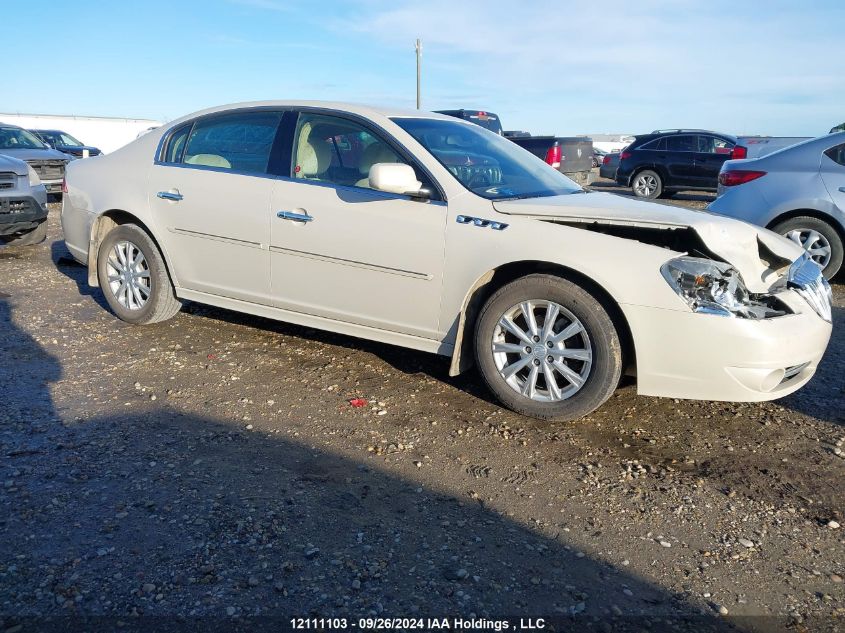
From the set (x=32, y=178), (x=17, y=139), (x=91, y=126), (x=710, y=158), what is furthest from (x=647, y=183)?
(x=91, y=126)

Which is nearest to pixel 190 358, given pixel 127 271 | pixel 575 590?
pixel 127 271

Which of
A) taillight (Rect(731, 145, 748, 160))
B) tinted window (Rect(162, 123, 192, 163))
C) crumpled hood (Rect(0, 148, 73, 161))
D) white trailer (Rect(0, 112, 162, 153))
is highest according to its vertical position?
white trailer (Rect(0, 112, 162, 153))

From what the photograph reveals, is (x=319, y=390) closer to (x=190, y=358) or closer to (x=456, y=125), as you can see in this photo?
(x=190, y=358)

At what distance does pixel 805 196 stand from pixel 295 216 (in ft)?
17.2

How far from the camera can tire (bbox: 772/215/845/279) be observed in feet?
23.0

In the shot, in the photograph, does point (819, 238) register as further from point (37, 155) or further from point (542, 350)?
point (37, 155)

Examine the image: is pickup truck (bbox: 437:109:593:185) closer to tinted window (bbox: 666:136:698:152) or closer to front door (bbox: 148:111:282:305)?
tinted window (bbox: 666:136:698:152)

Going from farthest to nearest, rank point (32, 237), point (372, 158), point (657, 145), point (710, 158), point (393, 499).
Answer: point (657, 145)
point (710, 158)
point (32, 237)
point (372, 158)
point (393, 499)

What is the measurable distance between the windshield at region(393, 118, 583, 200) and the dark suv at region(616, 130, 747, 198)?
12556 mm

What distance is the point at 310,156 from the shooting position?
4.69 m

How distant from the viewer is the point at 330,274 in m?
4.49

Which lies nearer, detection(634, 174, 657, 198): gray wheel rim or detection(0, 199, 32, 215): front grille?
detection(0, 199, 32, 215): front grille

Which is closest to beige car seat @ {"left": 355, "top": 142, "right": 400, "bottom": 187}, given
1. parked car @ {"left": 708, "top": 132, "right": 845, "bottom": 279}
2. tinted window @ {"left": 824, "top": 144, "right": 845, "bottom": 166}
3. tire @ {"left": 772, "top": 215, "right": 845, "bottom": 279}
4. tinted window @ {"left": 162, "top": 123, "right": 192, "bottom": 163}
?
tinted window @ {"left": 162, "top": 123, "right": 192, "bottom": 163}

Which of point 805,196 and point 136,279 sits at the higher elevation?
point 805,196
